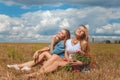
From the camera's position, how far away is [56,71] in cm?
823

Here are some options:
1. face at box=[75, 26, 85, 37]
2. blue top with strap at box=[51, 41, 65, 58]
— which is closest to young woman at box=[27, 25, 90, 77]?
face at box=[75, 26, 85, 37]

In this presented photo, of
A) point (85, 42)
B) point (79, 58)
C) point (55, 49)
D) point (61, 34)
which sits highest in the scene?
point (61, 34)

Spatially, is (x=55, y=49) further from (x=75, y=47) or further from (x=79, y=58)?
(x=79, y=58)

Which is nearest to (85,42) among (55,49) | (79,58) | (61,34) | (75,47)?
(75,47)

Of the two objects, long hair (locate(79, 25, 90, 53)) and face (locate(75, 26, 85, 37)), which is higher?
face (locate(75, 26, 85, 37))

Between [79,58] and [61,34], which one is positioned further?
[61,34]

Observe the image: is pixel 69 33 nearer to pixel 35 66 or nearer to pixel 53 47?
pixel 53 47

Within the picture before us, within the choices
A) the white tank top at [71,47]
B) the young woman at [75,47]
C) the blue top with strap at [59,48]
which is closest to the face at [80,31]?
the young woman at [75,47]

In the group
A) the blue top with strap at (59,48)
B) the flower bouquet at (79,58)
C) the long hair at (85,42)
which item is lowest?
the flower bouquet at (79,58)

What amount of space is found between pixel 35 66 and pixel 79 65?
4.86ft

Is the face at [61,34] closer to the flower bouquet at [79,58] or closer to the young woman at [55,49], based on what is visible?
the young woman at [55,49]

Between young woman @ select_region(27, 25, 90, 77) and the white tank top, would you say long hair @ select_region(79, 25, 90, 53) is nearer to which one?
young woman @ select_region(27, 25, 90, 77)

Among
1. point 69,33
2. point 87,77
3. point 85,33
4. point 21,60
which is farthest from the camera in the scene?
point 21,60

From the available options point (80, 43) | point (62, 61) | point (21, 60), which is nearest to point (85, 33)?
point (80, 43)
